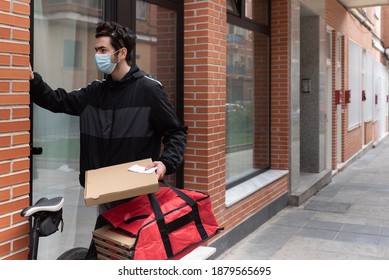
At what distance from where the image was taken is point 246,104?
7.01 m

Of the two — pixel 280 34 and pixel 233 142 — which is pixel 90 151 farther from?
pixel 280 34

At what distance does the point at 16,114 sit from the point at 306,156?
25.4 feet

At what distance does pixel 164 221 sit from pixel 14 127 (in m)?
0.99

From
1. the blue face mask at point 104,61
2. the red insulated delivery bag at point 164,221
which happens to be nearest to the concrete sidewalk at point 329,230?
the red insulated delivery bag at point 164,221

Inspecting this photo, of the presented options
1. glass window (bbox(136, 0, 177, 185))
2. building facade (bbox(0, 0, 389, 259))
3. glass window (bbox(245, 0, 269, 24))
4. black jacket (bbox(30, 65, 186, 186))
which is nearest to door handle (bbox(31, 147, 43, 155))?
building facade (bbox(0, 0, 389, 259))

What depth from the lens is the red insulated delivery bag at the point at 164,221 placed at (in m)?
2.55

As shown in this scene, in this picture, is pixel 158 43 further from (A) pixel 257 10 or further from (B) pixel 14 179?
(A) pixel 257 10

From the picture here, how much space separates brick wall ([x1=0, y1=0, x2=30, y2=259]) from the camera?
2.66 m

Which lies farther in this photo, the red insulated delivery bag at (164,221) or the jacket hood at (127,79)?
the jacket hood at (127,79)

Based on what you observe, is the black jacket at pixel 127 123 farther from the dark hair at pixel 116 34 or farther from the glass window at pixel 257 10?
the glass window at pixel 257 10

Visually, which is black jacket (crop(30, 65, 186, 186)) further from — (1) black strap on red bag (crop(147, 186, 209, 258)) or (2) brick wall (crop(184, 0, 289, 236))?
(2) brick wall (crop(184, 0, 289, 236))

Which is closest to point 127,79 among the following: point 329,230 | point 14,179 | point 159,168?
point 159,168

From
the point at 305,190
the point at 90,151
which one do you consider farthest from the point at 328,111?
the point at 90,151

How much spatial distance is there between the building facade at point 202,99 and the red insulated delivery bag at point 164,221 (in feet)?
2.06
